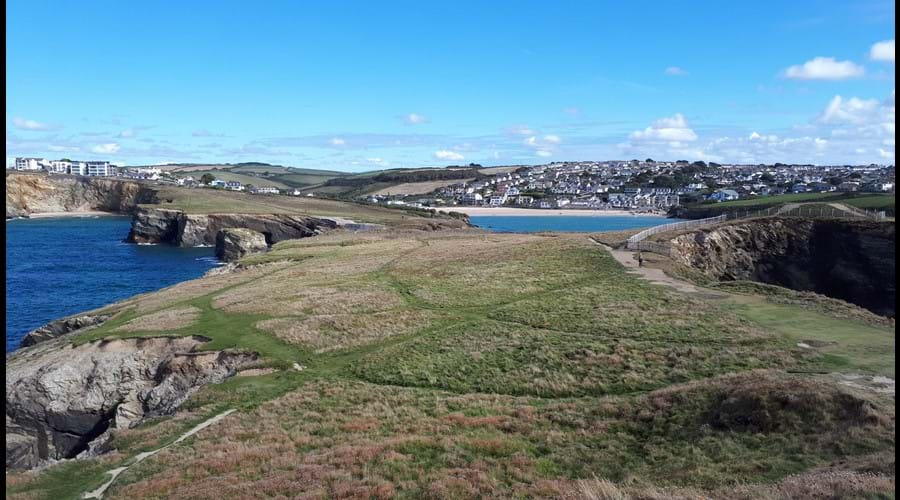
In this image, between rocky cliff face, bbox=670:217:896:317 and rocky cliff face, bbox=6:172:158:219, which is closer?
rocky cliff face, bbox=670:217:896:317

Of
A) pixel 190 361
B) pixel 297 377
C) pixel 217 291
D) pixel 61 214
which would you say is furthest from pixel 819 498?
pixel 61 214

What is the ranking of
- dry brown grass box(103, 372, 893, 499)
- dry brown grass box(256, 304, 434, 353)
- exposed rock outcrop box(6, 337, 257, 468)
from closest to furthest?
dry brown grass box(103, 372, 893, 499), exposed rock outcrop box(6, 337, 257, 468), dry brown grass box(256, 304, 434, 353)

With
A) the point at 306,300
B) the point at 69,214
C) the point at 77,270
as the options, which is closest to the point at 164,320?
the point at 306,300

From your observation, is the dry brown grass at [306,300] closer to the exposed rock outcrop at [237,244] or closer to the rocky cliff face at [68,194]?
the exposed rock outcrop at [237,244]

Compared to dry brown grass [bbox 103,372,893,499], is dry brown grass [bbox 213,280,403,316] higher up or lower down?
higher up

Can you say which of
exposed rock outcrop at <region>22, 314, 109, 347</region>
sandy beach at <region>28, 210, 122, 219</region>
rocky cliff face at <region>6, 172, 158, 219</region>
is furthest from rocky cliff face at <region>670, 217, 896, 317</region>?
sandy beach at <region>28, 210, 122, 219</region>

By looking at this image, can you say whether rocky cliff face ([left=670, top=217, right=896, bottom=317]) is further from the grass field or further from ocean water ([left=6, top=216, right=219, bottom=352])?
ocean water ([left=6, top=216, right=219, bottom=352])

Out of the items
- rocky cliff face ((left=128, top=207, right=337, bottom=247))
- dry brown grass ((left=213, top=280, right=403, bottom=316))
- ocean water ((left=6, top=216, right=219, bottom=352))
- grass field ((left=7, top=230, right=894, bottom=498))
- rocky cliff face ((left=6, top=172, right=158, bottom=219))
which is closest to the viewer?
grass field ((left=7, top=230, right=894, bottom=498))
